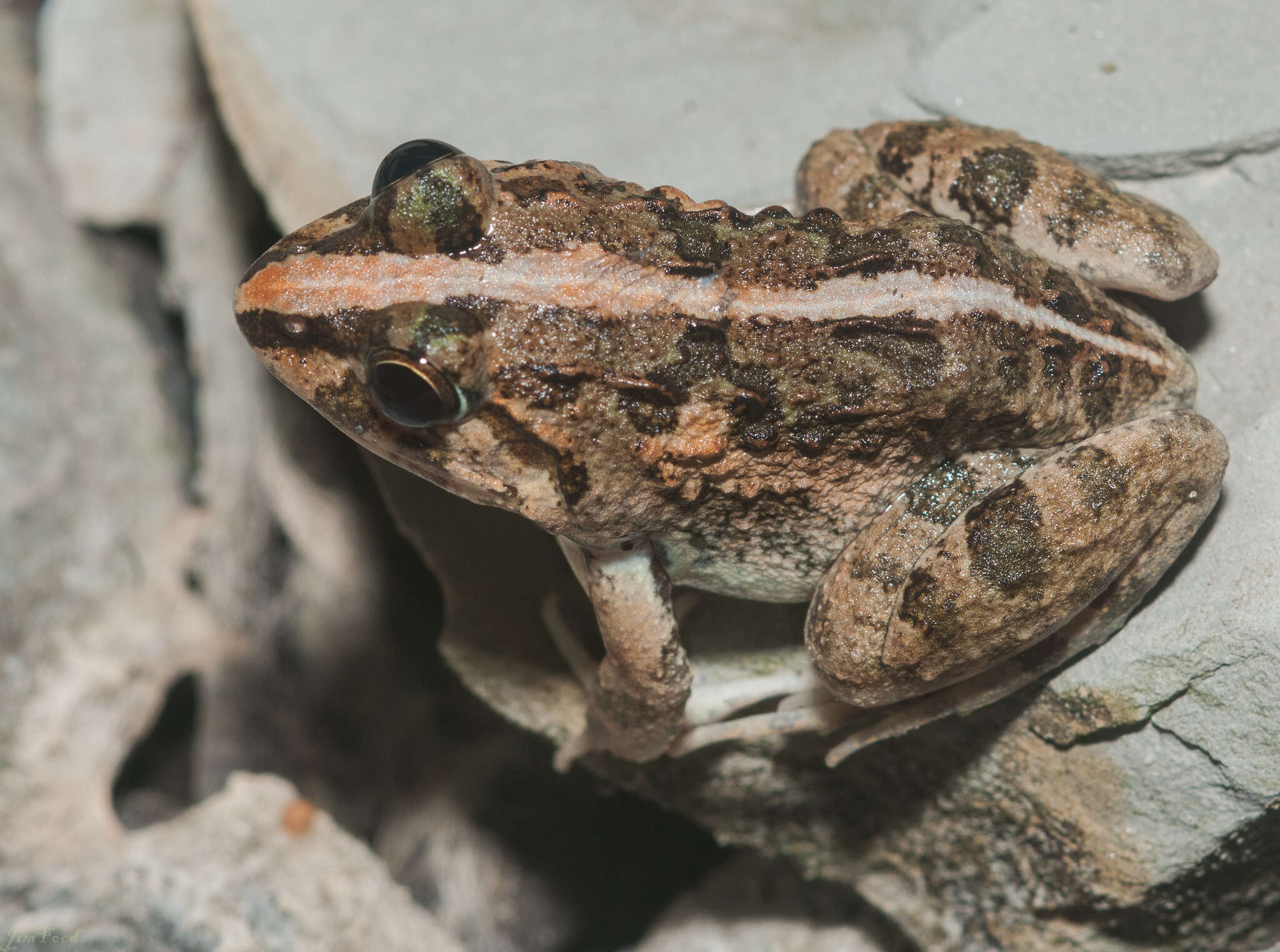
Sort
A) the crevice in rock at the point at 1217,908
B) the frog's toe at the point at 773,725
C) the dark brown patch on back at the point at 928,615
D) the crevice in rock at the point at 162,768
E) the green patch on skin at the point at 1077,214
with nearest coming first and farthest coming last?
the dark brown patch on back at the point at 928,615
the green patch on skin at the point at 1077,214
the crevice in rock at the point at 1217,908
the frog's toe at the point at 773,725
the crevice in rock at the point at 162,768

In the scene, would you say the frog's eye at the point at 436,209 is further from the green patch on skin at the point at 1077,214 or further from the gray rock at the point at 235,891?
the gray rock at the point at 235,891

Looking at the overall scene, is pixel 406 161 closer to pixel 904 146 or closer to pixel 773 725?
pixel 904 146

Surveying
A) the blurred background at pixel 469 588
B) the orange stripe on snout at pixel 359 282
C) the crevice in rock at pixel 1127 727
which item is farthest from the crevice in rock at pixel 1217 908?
the orange stripe on snout at pixel 359 282

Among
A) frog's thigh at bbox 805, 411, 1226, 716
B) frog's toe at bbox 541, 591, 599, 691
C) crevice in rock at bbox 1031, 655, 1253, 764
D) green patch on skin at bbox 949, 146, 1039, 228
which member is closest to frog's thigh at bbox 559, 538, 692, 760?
frog's toe at bbox 541, 591, 599, 691

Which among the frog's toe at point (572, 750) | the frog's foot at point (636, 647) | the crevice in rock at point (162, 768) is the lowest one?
the crevice in rock at point (162, 768)

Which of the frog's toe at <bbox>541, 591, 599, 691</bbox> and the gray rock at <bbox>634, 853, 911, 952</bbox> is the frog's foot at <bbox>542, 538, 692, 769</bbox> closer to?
the frog's toe at <bbox>541, 591, 599, 691</bbox>

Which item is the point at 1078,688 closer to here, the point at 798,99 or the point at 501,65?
the point at 798,99

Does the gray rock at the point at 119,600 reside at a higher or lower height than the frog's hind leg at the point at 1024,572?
lower

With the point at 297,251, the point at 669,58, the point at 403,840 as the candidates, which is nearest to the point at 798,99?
the point at 669,58
